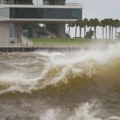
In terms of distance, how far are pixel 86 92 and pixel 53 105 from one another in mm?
686

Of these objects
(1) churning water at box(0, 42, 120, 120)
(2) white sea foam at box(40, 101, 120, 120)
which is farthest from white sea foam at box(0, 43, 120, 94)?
(2) white sea foam at box(40, 101, 120, 120)

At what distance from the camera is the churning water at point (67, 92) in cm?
873

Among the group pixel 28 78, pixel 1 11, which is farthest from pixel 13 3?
pixel 28 78

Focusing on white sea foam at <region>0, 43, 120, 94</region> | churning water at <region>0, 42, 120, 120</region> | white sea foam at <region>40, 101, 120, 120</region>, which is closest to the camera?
white sea foam at <region>40, 101, 120, 120</region>

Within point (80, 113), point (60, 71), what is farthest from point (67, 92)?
point (80, 113)

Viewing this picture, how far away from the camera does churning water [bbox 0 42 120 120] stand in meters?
8.73

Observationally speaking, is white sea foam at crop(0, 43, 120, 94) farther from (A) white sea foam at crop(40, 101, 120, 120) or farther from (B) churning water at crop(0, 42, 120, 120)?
(A) white sea foam at crop(40, 101, 120, 120)

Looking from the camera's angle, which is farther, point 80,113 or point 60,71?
point 60,71

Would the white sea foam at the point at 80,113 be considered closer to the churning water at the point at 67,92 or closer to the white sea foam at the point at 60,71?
the churning water at the point at 67,92

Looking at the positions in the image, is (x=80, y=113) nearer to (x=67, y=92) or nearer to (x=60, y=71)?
(x=67, y=92)

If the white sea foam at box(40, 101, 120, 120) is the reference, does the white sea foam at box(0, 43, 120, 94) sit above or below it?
above

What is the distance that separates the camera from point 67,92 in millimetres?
9258

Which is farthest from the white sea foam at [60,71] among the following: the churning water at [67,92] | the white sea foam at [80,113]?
the white sea foam at [80,113]

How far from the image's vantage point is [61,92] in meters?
9.23
